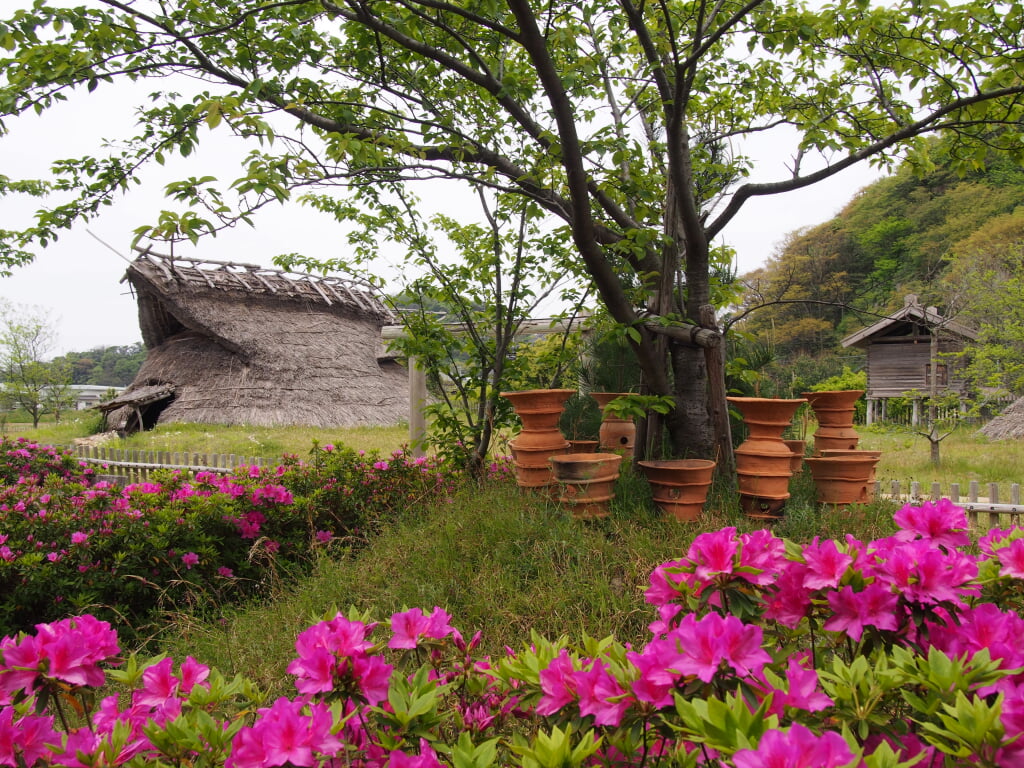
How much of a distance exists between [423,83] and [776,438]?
10.6 ft

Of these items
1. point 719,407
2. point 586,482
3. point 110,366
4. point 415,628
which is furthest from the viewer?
point 110,366

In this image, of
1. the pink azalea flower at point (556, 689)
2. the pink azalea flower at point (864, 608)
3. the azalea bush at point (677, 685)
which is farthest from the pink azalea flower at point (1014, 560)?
the pink azalea flower at point (556, 689)

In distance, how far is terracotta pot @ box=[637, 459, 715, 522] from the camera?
319 centimetres

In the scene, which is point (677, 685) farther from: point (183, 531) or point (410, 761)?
point (183, 531)

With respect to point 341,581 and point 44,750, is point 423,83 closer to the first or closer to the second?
point 341,581

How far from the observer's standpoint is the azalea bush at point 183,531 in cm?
308

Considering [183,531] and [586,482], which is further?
[183,531]

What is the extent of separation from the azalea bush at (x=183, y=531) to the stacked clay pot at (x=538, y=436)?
875mm

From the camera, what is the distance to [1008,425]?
41.0ft

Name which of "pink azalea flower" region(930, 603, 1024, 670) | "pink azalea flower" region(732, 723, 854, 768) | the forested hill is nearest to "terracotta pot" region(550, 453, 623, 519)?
"pink azalea flower" region(930, 603, 1024, 670)

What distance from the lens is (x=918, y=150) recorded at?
409cm

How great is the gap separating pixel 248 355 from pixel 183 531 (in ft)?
38.5

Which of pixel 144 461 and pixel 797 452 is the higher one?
pixel 797 452

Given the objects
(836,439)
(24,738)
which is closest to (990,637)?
(24,738)
